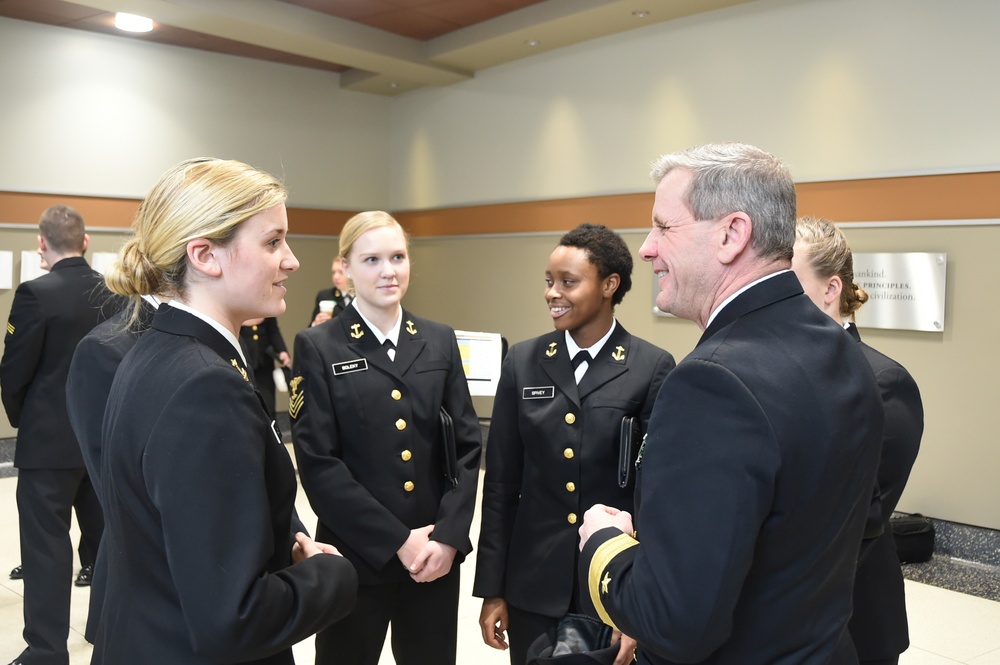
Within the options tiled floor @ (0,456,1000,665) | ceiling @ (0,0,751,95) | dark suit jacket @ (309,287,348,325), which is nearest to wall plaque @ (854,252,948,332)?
tiled floor @ (0,456,1000,665)

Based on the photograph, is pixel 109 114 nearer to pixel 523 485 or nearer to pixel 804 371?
pixel 523 485

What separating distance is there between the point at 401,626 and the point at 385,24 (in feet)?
19.5

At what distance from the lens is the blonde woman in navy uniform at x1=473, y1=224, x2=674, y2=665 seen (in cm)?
218

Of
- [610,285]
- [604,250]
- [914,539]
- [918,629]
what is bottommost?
[918,629]

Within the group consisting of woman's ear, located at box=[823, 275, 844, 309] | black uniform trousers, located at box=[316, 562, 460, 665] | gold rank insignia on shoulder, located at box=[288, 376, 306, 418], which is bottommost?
black uniform trousers, located at box=[316, 562, 460, 665]

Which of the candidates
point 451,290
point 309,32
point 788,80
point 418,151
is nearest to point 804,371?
point 788,80

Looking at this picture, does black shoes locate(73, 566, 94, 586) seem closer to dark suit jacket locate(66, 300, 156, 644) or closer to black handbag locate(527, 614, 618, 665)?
dark suit jacket locate(66, 300, 156, 644)

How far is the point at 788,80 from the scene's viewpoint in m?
5.62

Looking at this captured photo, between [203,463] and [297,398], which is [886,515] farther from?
[297,398]

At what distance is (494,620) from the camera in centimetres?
225

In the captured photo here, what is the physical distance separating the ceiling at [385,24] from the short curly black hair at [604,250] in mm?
4052

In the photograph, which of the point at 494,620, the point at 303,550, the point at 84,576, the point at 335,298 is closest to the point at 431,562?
the point at 494,620

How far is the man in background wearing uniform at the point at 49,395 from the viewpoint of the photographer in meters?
3.42

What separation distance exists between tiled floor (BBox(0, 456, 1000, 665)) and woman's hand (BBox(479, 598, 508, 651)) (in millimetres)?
1377
